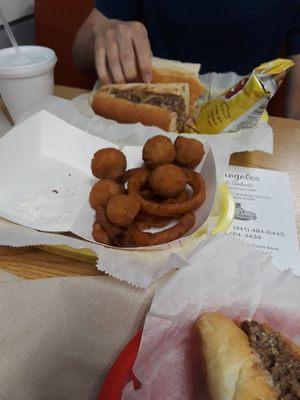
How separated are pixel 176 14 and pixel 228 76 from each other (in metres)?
0.35

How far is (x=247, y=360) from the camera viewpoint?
528mm

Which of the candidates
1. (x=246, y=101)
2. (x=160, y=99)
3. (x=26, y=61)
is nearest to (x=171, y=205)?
(x=246, y=101)

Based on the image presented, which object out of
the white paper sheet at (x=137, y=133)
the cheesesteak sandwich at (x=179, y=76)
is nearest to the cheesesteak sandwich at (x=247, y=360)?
the white paper sheet at (x=137, y=133)

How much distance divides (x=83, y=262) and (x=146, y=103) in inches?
24.7

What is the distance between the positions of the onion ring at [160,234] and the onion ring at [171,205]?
0.02 metres

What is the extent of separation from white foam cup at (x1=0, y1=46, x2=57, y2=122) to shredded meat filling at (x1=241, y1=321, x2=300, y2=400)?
89 cm

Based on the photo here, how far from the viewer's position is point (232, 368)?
0.52 meters

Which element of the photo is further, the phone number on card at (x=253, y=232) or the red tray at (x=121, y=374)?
the phone number on card at (x=253, y=232)

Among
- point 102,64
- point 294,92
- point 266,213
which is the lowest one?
point 294,92

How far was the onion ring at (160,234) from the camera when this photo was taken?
2.52ft

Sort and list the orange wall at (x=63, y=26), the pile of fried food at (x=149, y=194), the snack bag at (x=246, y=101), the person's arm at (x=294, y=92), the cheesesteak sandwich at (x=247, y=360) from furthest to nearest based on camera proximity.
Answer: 1. the orange wall at (x=63, y=26)
2. the person's arm at (x=294, y=92)
3. the snack bag at (x=246, y=101)
4. the pile of fried food at (x=149, y=194)
5. the cheesesteak sandwich at (x=247, y=360)

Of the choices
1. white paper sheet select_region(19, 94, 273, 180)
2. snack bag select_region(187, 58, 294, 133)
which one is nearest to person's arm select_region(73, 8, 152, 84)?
white paper sheet select_region(19, 94, 273, 180)

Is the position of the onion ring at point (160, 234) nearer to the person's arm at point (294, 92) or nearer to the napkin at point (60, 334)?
the napkin at point (60, 334)

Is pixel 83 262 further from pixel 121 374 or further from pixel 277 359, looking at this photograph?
pixel 277 359
